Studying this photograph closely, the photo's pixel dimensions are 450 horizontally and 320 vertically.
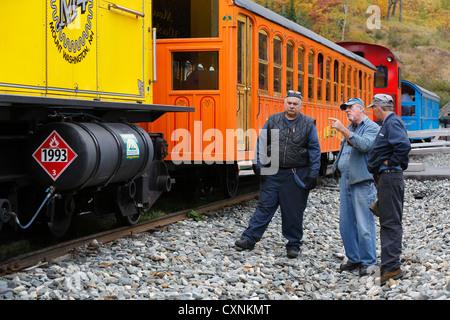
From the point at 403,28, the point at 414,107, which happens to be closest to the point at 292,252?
the point at 414,107

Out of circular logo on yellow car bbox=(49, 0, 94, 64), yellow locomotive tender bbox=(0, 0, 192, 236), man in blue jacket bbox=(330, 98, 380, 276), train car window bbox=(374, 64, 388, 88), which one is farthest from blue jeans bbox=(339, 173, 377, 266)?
train car window bbox=(374, 64, 388, 88)

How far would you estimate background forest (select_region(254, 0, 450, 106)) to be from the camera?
57.1m

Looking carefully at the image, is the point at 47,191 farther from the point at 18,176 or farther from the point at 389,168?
the point at 389,168

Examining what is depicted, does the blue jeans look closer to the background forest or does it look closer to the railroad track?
the railroad track

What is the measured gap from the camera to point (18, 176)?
19.7ft

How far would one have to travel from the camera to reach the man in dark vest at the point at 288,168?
23.0 feet

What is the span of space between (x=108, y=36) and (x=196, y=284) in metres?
3.43

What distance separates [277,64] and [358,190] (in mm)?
5000

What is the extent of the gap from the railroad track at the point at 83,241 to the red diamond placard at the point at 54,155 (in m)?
0.82

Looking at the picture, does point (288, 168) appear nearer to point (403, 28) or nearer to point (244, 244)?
point (244, 244)

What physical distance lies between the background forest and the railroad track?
39039 millimetres

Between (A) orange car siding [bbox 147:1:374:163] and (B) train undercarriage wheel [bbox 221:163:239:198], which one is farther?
(B) train undercarriage wheel [bbox 221:163:239:198]

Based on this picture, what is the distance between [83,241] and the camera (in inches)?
267
